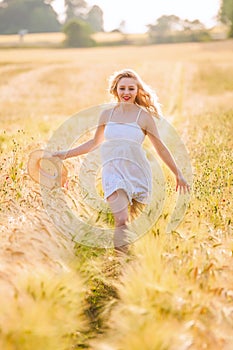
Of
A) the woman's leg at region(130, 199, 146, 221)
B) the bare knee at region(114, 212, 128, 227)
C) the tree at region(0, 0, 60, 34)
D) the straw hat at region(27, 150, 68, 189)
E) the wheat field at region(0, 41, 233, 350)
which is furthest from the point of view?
the tree at region(0, 0, 60, 34)

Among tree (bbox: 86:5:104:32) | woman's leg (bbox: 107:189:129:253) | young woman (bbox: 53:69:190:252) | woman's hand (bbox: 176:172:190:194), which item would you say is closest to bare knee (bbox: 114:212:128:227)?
woman's leg (bbox: 107:189:129:253)

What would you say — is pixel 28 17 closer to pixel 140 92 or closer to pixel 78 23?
pixel 78 23

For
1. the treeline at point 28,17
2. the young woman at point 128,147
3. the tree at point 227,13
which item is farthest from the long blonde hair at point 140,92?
the treeline at point 28,17

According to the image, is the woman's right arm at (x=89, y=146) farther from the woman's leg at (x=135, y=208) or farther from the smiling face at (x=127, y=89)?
the woman's leg at (x=135, y=208)

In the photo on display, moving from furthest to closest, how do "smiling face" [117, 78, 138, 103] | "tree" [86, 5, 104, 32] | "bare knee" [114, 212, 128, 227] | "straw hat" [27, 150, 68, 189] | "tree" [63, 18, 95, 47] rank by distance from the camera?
"tree" [86, 5, 104, 32] < "tree" [63, 18, 95, 47] < "straw hat" [27, 150, 68, 189] < "smiling face" [117, 78, 138, 103] < "bare knee" [114, 212, 128, 227]

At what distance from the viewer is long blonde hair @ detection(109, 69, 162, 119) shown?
185 inches

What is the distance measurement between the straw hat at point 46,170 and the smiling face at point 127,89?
857 mm

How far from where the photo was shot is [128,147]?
15.3 feet

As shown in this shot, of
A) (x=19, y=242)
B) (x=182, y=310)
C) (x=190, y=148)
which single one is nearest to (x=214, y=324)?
(x=182, y=310)

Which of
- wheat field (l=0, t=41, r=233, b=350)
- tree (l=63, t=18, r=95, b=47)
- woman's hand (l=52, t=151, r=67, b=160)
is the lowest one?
wheat field (l=0, t=41, r=233, b=350)

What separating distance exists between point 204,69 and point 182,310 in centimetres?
2595

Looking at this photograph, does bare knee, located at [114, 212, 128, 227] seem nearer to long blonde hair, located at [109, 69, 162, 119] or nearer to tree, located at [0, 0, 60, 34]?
long blonde hair, located at [109, 69, 162, 119]

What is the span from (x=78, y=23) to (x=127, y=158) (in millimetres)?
62486

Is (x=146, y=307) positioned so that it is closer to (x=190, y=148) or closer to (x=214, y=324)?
(x=214, y=324)
